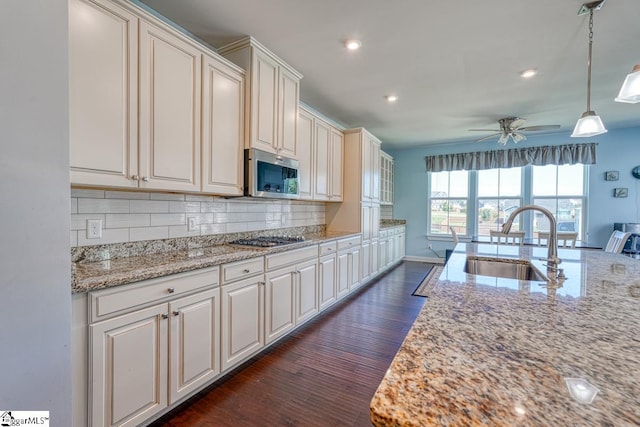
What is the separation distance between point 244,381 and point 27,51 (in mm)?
2058

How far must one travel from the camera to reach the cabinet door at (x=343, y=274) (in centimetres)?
349

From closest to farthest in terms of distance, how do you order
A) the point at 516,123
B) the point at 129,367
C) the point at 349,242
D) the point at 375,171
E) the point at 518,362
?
1. the point at 518,362
2. the point at 129,367
3. the point at 349,242
4. the point at 516,123
5. the point at 375,171

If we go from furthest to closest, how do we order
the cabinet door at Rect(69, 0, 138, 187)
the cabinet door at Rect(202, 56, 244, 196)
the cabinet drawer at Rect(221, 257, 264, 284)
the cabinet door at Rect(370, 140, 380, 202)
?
1. the cabinet door at Rect(370, 140, 380, 202)
2. the cabinet door at Rect(202, 56, 244, 196)
3. the cabinet drawer at Rect(221, 257, 264, 284)
4. the cabinet door at Rect(69, 0, 138, 187)

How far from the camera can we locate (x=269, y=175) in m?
2.56

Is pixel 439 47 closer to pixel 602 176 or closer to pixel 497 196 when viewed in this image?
pixel 497 196

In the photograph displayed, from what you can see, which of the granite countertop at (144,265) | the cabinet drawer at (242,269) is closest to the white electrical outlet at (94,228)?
the granite countertop at (144,265)

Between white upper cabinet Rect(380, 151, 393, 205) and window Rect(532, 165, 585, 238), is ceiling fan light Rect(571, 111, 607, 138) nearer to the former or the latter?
white upper cabinet Rect(380, 151, 393, 205)

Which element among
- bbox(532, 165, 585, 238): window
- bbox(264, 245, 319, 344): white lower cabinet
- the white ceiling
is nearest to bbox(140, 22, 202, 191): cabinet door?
the white ceiling

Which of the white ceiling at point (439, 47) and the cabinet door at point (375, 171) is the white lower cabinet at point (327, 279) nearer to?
the cabinet door at point (375, 171)

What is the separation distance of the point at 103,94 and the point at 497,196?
6285 millimetres

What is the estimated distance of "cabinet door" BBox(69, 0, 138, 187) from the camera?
143cm

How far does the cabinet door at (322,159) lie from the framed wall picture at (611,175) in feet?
16.0

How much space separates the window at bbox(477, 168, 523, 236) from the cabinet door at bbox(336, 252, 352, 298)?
11.8ft

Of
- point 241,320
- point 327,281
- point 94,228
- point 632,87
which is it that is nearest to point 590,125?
point 632,87
